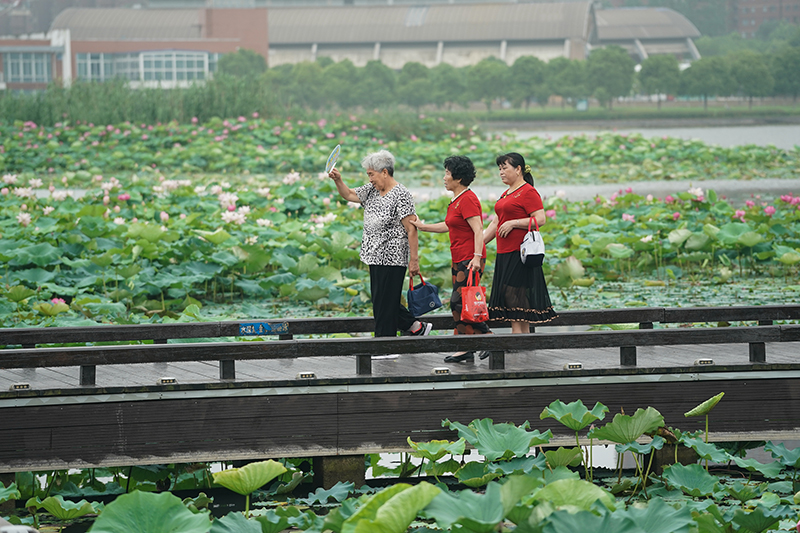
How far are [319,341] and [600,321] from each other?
5.28 feet

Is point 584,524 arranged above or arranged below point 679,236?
below

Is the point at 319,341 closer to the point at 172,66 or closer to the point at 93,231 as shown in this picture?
the point at 93,231

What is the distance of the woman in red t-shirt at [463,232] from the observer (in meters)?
4.24

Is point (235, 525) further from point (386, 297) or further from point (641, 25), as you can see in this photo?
point (641, 25)

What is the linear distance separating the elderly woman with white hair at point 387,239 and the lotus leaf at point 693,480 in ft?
5.03

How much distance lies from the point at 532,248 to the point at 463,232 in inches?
13.5

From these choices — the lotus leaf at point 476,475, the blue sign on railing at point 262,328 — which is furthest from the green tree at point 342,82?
the lotus leaf at point 476,475

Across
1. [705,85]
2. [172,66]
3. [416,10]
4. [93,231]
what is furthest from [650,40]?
[93,231]

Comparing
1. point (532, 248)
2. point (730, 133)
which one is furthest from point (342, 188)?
point (730, 133)

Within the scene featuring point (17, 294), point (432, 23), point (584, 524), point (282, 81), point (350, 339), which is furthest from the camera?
point (432, 23)

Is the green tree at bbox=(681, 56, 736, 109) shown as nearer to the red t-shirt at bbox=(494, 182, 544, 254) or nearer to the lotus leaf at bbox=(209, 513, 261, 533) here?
the red t-shirt at bbox=(494, 182, 544, 254)

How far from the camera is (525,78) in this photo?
154ft

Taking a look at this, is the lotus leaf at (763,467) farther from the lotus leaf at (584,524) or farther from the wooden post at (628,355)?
the lotus leaf at (584,524)

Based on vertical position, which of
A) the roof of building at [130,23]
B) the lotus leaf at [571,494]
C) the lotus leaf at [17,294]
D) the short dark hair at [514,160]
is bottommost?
the lotus leaf at [571,494]
